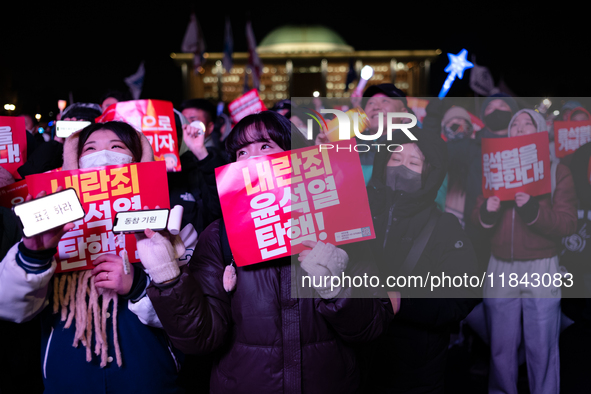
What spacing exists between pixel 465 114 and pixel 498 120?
0.97m

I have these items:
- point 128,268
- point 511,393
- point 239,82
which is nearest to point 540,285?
point 511,393

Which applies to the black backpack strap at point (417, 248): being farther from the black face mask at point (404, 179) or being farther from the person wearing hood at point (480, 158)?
the person wearing hood at point (480, 158)

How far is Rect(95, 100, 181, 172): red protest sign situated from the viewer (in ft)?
9.73

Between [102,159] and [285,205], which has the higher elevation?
[102,159]

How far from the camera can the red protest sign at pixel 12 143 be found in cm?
253

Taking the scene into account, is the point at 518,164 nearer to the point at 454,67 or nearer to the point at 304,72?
the point at 454,67

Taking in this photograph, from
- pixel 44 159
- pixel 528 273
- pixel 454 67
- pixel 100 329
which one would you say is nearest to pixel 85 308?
pixel 100 329

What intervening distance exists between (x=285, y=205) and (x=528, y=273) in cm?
231

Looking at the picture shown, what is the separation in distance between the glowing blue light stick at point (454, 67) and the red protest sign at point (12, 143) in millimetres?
4499

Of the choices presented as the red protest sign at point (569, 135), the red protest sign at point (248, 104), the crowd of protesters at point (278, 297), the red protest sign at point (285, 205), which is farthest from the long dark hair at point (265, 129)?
the red protest sign at point (569, 135)

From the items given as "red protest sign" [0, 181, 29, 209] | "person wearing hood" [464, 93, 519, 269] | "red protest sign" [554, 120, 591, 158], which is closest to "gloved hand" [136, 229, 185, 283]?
"red protest sign" [0, 181, 29, 209]

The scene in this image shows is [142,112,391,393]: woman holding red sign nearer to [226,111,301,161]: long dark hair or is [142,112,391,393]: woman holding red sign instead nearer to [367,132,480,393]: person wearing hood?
[226,111,301,161]: long dark hair

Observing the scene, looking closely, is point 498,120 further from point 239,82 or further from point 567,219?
point 239,82

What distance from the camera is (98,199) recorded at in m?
1.77
